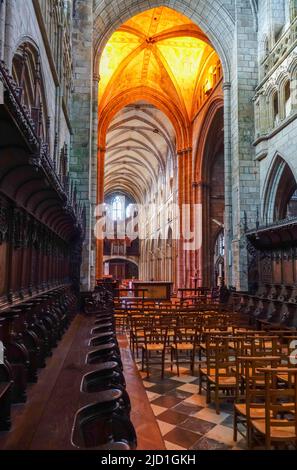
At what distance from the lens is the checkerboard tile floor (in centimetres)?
387

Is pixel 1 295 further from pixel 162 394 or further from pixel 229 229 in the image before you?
pixel 229 229

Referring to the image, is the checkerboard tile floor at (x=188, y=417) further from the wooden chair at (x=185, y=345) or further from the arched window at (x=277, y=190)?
the arched window at (x=277, y=190)

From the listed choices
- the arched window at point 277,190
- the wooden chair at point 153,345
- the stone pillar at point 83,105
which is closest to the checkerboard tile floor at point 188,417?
the wooden chair at point 153,345

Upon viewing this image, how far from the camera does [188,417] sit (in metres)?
4.61

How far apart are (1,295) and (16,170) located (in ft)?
4.61

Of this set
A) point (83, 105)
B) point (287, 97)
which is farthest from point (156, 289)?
point (287, 97)

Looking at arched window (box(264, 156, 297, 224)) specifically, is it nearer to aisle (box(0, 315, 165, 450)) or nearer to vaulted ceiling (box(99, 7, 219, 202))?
vaulted ceiling (box(99, 7, 219, 202))

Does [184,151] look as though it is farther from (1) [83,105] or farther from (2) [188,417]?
(2) [188,417]

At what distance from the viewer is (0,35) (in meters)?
4.66

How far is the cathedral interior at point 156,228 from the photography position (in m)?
3.29

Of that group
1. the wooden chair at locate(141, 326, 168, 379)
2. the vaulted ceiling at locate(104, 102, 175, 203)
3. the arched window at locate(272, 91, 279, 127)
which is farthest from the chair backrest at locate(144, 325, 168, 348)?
the vaulted ceiling at locate(104, 102, 175, 203)

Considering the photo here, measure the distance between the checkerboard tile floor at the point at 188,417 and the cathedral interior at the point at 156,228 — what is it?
0.10 ft

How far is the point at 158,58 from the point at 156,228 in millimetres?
17410

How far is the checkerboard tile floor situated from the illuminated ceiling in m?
17.7
